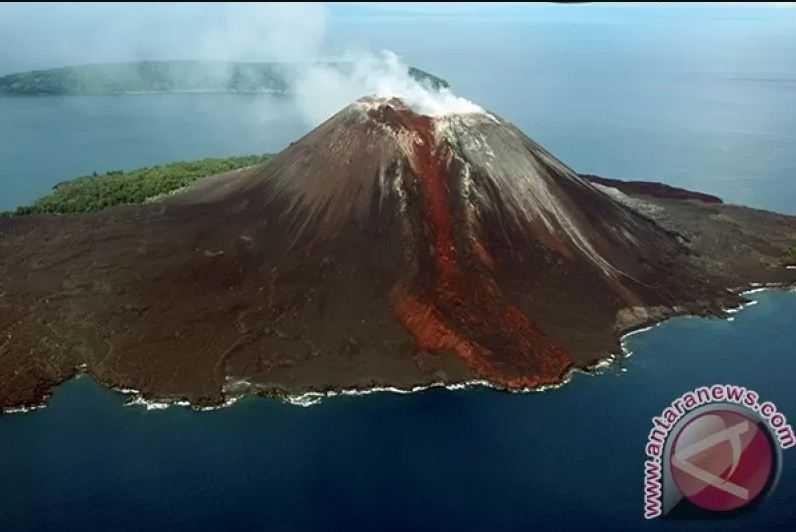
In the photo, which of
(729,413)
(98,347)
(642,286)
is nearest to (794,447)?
(729,413)

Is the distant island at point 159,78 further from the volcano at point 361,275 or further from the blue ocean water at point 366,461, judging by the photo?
the blue ocean water at point 366,461

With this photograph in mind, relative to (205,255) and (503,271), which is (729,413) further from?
(205,255)

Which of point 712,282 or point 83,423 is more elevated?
point 712,282

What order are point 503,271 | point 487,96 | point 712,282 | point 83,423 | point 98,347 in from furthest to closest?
point 487,96 → point 712,282 → point 503,271 → point 98,347 → point 83,423

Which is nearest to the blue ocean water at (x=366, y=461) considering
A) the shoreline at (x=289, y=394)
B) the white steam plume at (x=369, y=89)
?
the shoreline at (x=289, y=394)

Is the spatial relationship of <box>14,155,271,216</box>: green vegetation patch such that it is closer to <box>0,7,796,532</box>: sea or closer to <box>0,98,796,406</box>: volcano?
<box>0,98,796,406</box>: volcano

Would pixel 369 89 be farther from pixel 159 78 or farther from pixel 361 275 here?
pixel 159 78

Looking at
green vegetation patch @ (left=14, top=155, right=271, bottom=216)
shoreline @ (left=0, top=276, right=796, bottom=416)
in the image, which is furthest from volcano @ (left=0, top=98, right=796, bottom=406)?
green vegetation patch @ (left=14, top=155, right=271, bottom=216)
